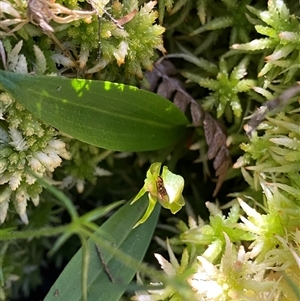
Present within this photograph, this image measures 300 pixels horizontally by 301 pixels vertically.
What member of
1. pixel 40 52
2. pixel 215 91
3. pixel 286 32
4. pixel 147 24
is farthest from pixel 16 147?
pixel 286 32

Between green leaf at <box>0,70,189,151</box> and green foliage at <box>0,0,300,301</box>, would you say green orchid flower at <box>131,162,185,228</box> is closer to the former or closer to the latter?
green foliage at <box>0,0,300,301</box>

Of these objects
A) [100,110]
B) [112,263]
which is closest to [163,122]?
[100,110]

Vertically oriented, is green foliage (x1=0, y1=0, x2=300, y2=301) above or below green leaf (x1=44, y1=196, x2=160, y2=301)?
above

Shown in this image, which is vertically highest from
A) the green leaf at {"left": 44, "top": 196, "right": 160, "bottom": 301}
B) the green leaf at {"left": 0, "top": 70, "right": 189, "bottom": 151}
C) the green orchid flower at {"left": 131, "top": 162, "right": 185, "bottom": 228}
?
the green leaf at {"left": 0, "top": 70, "right": 189, "bottom": 151}

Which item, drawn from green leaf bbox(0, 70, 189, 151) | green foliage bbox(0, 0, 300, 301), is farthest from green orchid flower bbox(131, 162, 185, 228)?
green leaf bbox(0, 70, 189, 151)

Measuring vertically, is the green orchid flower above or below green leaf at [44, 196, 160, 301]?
above

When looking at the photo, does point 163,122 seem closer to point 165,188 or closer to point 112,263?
point 165,188

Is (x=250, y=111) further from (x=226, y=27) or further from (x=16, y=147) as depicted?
(x=16, y=147)
